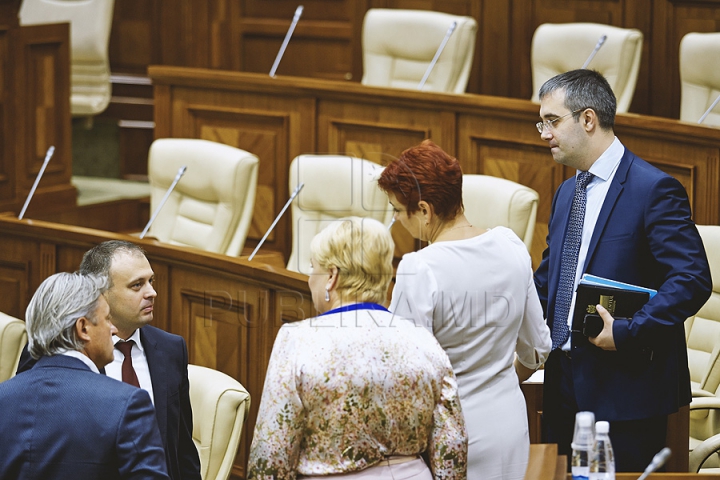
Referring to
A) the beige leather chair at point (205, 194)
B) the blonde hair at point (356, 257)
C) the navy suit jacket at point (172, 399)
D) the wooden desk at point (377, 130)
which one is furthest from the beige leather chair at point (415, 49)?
the blonde hair at point (356, 257)

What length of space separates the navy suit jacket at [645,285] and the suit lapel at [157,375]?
0.98 m

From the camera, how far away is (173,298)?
3666mm

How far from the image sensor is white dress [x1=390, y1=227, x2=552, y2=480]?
2025mm

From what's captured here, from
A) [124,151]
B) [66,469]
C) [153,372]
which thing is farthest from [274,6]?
[66,469]

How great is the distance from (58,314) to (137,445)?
29cm

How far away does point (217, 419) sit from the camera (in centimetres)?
267

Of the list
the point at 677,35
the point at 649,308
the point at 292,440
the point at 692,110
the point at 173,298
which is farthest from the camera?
the point at 677,35

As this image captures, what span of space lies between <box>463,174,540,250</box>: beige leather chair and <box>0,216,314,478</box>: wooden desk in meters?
0.94

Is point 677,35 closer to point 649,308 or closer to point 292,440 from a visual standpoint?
point 649,308

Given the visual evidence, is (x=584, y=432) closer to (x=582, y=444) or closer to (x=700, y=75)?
(x=582, y=444)

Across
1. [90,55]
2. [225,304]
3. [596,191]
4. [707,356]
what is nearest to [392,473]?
[596,191]

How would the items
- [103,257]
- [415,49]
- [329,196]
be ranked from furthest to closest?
[415,49]
[329,196]
[103,257]

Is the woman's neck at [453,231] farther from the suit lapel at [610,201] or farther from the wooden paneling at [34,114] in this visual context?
the wooden paneling at [34,114]

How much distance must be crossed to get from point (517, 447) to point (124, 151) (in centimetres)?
504
